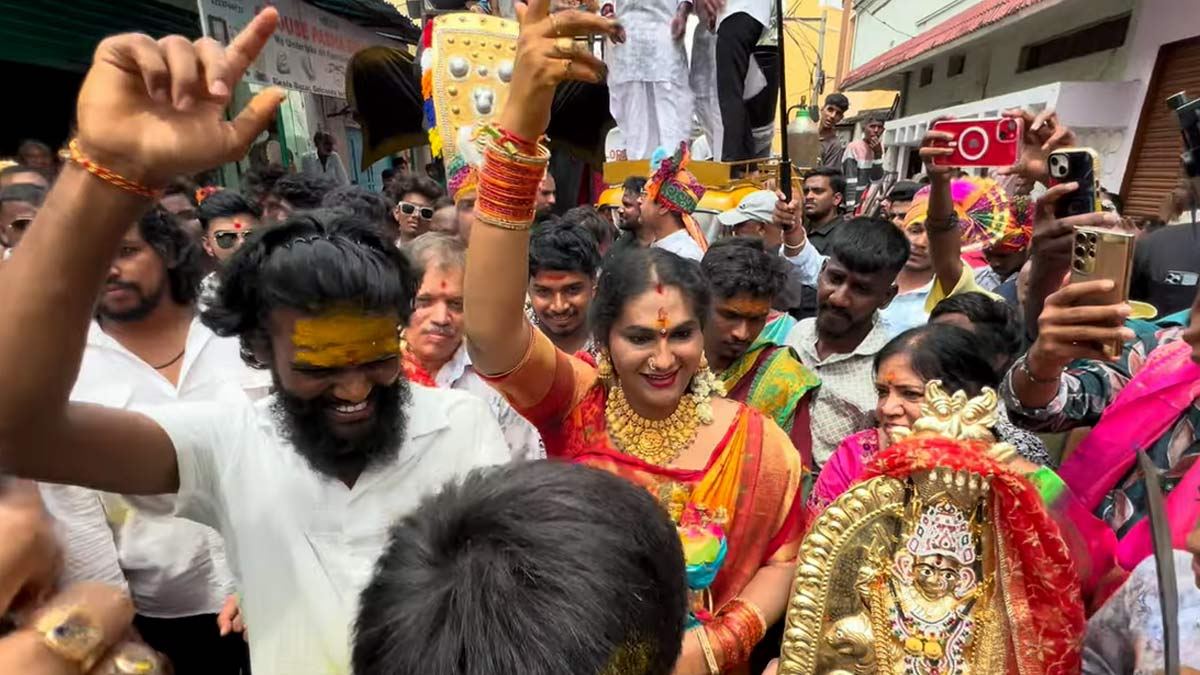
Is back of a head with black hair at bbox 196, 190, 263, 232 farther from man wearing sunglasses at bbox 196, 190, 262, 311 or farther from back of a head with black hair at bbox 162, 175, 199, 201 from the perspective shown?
back of a head with black hair at bbox 162, 175, 199, 201

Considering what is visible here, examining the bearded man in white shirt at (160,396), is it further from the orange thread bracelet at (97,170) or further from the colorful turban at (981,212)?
the colorful turban at (981,212)

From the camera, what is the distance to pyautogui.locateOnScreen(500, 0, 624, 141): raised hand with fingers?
128cm

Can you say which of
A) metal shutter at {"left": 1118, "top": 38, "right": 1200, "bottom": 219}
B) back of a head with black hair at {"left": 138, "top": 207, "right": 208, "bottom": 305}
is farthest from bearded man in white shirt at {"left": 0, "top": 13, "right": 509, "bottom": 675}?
metal shutter at {"left": 1118, "top": 38, "right": 1200, "bottom": 219}

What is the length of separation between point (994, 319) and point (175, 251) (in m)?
2.70

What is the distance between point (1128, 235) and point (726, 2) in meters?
3.55

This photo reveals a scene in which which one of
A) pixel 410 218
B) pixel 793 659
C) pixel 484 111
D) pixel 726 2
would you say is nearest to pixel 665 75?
pixel 726 2

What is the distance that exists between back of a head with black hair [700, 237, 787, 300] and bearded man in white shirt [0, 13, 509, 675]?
1.24 meters

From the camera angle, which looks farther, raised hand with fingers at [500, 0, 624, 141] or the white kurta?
the white kurta

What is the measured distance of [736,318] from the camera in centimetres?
252

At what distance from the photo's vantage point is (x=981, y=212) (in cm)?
382

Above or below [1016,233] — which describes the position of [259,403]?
above

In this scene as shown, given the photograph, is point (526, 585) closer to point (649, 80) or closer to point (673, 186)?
point (673, 186)

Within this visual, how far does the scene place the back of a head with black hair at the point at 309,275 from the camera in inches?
53.6

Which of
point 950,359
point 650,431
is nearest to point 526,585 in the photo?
point 650,431
